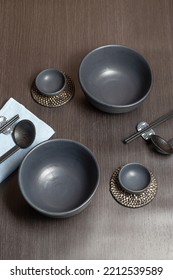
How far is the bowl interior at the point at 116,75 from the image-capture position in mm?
1059

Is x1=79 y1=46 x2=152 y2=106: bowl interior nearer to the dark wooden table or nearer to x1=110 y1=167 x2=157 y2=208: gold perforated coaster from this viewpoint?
the dark wooden table

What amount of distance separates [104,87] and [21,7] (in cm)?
40

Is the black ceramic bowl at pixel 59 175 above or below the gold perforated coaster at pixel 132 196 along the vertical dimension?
above

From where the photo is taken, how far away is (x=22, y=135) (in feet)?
3.30

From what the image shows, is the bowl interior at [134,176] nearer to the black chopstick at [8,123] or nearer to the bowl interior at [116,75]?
the bowl interior at [116,75]

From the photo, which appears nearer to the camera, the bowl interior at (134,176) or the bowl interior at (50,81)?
the bowl interior at (134,176)

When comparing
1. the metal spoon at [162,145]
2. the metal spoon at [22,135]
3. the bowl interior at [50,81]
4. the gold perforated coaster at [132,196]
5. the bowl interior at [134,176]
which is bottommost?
the gold perforated coaster at [132,196]

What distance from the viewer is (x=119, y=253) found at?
0.89m

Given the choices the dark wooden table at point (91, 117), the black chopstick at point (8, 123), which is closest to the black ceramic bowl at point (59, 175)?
the dark wooden table at point (91, 117)

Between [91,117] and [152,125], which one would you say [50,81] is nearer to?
[91,117]

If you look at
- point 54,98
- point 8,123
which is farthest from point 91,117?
point 8,123

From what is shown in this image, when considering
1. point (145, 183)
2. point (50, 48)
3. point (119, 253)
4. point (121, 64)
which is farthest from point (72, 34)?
point (119, 253)

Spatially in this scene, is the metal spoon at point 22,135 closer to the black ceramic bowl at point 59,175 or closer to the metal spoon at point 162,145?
the black ceramic bowl at point 59,175

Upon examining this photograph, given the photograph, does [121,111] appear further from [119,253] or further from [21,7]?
[21,7]
